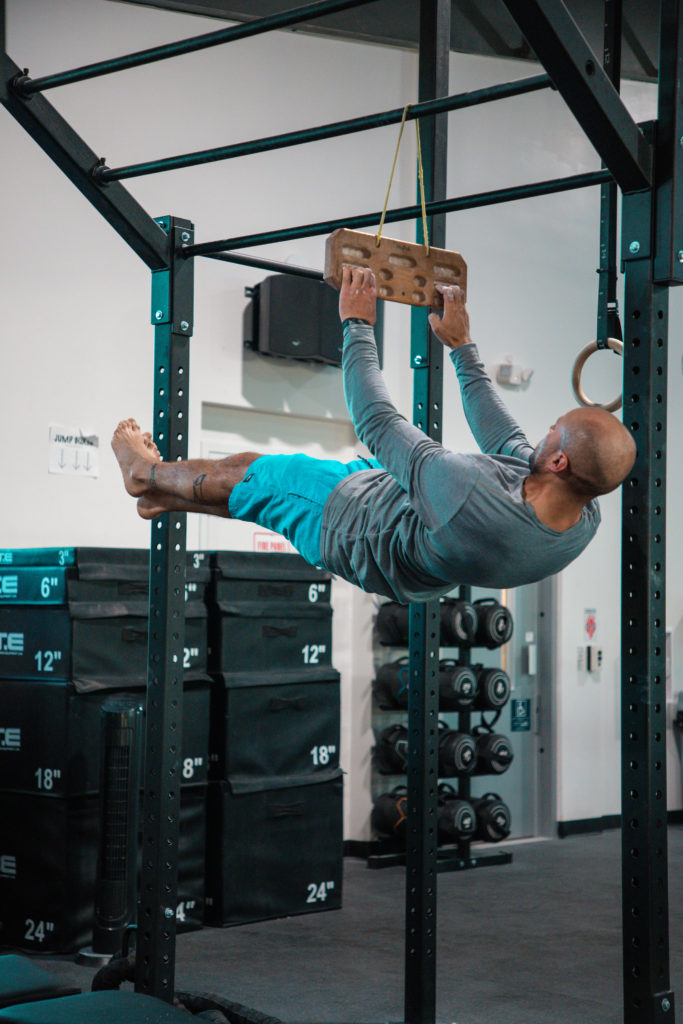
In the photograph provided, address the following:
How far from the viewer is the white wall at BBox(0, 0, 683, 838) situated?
18.6 feet

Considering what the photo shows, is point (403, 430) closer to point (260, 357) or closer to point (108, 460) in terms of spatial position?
point (108, 460)

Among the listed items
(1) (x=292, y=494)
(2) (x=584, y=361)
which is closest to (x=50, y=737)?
(1) (x=292, y=494)

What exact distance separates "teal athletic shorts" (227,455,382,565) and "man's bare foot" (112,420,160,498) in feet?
1.08

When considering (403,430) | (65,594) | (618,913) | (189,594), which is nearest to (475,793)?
(618,913)

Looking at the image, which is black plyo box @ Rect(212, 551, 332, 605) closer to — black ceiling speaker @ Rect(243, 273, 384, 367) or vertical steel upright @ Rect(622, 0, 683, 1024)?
black ceiling speaker @ Rect(243, 273, 384, 367)

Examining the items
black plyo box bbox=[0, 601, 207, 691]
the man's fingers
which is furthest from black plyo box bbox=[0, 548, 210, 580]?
the man's fingers

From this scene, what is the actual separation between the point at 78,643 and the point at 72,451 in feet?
4.34

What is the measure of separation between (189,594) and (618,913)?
2.58 meters

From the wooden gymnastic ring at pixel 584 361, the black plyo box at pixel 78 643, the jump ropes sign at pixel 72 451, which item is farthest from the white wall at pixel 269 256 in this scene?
the wooden gymnastic ring at pixel 584 361

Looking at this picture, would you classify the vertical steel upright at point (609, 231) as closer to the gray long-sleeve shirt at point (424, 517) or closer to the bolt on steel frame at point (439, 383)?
the bolt on steel frame at point (439, 383)

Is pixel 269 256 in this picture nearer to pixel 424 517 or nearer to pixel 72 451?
pixel 72 451

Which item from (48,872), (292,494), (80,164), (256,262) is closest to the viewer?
(292,494)

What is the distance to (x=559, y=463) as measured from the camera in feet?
7.99

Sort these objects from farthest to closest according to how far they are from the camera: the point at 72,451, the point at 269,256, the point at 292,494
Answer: the point at 269,256
the point at 72,451
the point at 292,494
